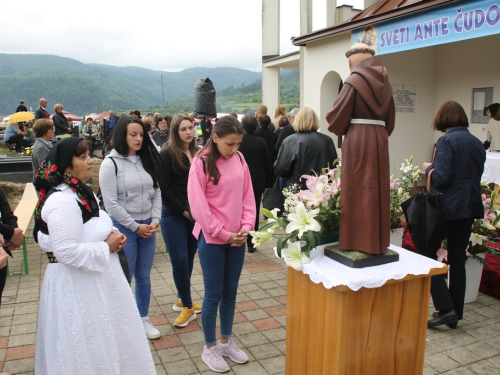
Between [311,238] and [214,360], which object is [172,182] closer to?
[214,360]

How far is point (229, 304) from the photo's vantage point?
10.8 feet

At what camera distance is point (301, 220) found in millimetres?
2494

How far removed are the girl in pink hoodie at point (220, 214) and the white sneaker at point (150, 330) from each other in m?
0.61

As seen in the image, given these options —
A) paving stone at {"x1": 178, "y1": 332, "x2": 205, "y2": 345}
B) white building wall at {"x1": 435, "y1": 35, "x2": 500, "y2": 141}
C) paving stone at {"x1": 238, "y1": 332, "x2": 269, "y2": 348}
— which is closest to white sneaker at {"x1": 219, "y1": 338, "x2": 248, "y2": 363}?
paving stone at {"x1": 238, "y1": 332, "x2": 269, "y2": 348}

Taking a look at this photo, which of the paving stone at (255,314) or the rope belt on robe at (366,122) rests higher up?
the rope belt on robe at (366,122)

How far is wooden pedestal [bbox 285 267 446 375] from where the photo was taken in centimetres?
238

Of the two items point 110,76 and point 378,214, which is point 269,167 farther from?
point 110,76

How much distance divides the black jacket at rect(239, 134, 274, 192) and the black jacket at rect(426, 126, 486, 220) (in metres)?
2.47

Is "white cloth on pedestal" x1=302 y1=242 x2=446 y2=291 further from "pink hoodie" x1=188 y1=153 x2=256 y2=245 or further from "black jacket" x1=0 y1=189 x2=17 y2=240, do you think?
"black jacket" x1=0 y1=189 x2=17 y2=240

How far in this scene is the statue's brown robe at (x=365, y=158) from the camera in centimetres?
242

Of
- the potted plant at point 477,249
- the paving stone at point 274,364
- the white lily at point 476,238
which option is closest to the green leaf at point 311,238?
the paving stone at point 274,364

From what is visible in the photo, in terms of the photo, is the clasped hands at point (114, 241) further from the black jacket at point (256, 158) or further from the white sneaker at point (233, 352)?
the black jacket at point (256, 158)

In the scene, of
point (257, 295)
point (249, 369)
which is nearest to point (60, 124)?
point (257, 295)

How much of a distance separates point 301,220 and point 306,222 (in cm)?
3
